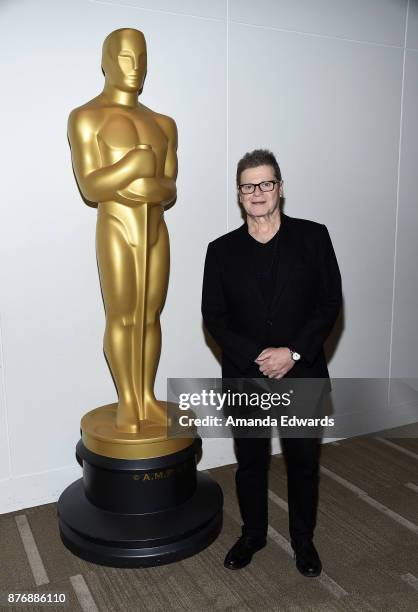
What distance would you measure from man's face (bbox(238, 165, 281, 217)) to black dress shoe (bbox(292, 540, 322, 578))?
125cm

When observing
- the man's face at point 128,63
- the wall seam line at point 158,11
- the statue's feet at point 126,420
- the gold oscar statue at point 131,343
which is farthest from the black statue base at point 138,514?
the wall seam line at point 158,11

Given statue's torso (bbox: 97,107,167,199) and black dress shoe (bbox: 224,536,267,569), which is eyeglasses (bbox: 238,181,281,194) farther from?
black dress shoe (bbox: 224,536,267,569)

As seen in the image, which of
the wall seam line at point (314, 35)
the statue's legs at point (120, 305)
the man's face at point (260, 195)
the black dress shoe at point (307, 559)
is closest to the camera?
the man's face at point (260, 195)

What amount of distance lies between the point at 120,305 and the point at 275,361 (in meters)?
0.70

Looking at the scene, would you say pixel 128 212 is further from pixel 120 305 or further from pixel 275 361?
pixel 275 361

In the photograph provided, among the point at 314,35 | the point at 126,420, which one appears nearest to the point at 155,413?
the point at 126,420

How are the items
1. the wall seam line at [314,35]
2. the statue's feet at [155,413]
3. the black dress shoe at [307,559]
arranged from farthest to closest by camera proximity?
the wall seam line at [314,35]
the statue's feet at [155,413]
the black dress shoe at [307,559]

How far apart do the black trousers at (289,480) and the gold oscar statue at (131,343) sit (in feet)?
0.84

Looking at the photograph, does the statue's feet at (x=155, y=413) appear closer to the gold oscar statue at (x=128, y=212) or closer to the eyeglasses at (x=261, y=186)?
the gold oscar statue at (x=128, y=212)

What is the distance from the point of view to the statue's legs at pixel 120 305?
2270mm

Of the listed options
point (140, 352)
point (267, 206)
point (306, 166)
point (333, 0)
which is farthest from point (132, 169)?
point (333, 0)

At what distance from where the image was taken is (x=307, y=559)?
2.14 m

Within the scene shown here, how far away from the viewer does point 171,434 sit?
2344 millimetres

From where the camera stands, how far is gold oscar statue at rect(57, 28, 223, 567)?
87.3 inches
